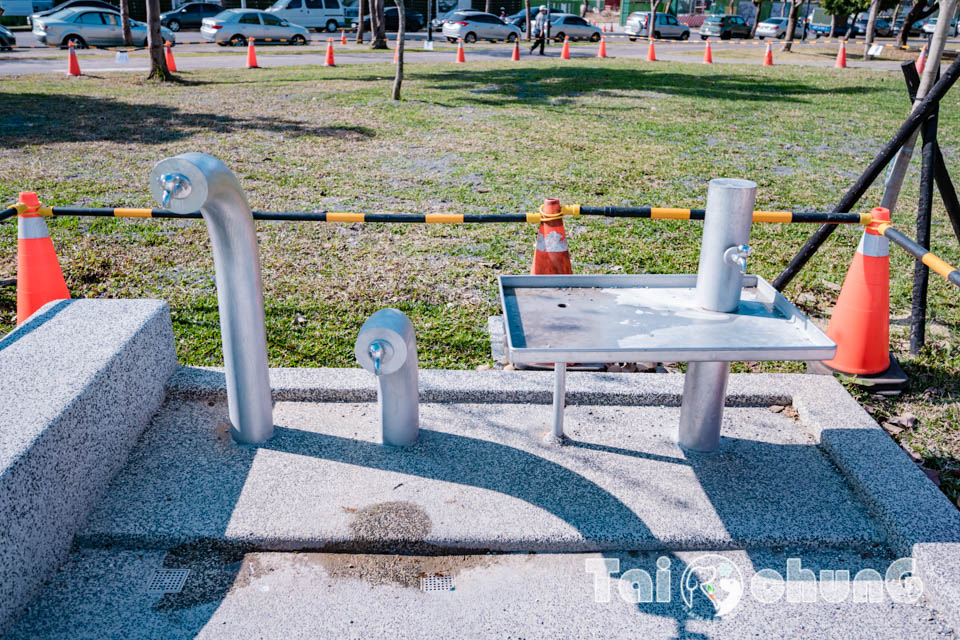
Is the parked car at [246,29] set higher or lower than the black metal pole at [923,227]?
higher

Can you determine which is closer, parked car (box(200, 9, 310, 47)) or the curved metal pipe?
the curved metal pipe

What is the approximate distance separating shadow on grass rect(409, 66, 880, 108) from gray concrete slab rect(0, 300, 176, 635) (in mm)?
11929

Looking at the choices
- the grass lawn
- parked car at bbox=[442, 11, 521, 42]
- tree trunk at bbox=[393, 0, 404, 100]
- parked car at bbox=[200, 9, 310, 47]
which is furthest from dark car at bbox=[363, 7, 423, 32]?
tree trunk at bbox=[393, 0, 404, 100]

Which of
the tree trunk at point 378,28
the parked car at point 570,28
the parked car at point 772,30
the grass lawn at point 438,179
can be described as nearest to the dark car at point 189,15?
the tree trunk at point 378,28

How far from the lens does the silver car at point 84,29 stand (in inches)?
1100

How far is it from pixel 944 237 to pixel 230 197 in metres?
6.55

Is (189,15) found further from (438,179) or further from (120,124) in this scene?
(438,179)

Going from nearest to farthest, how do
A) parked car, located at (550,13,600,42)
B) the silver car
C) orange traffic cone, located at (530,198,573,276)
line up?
orange traffic cone, located at (530,198,573,276) → the silver car → parked car, located at (550,13,600,42)

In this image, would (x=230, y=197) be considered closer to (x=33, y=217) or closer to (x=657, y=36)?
(x=33, y=217)

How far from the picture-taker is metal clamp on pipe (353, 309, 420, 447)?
3.26 meters

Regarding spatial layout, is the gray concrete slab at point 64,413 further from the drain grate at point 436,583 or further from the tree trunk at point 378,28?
the tree trunk at point 378,28

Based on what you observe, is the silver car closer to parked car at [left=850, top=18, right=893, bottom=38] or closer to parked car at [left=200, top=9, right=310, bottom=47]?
parked car at [left=200, top=9, right=310, bottom=47]

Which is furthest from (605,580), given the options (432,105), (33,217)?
(432,105)

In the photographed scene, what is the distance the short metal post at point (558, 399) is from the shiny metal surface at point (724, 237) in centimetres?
68
